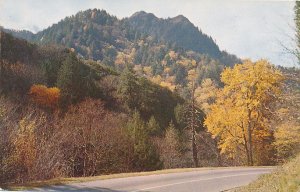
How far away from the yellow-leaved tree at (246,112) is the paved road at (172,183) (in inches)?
281

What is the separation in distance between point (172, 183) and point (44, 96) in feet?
124

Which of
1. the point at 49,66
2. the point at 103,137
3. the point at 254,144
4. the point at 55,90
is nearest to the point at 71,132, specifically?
the point at 103,137

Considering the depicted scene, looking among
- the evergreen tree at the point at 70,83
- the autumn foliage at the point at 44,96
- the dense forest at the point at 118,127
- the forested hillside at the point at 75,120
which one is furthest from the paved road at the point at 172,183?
the evergreen tree at the point at 70,83

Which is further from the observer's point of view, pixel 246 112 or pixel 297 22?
pixel 246 112

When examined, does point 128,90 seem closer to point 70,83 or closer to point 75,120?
point 70,83

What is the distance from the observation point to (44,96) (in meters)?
50.4

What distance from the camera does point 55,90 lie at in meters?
53.2

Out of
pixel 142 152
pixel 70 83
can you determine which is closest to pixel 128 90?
pixel 70 83

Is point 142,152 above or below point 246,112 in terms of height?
below

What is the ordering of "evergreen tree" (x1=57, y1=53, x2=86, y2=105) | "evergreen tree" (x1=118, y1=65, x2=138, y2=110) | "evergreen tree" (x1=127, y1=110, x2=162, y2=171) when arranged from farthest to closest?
"evergreen tree" (x1=118, y1=65, x2=138, y2=110)
"evergreen tree" (x1=57, y1=53, x2=86, y2=105)
"evergreen tree" (x1=127, y1=110, x2=162, y2=171)

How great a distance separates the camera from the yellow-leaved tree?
2464 cm

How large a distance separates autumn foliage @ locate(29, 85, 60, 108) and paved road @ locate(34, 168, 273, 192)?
3368cm

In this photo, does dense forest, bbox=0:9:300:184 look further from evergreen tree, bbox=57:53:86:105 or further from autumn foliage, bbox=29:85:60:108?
evergreen tree, bbox=57:53:86:105

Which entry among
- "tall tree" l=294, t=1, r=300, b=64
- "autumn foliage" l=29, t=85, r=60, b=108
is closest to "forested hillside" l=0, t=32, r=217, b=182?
"autumn foliage" l=29, t=85, r=60, b=108
